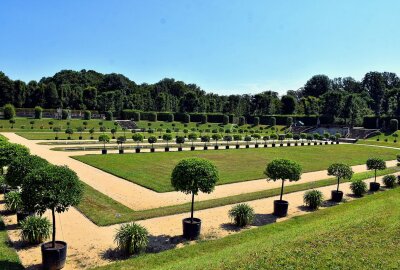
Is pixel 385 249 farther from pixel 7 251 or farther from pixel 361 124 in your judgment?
pixel 361 124

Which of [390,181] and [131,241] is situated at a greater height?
[131,241]

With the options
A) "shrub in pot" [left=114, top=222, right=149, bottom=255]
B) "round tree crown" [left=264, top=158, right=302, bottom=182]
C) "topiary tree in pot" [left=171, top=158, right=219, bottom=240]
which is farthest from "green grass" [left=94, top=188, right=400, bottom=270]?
"round tree crown" [left=264, top=158, right=302, bottom=182]

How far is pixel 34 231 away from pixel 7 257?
50.7 inches

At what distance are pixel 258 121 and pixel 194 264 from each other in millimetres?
85121

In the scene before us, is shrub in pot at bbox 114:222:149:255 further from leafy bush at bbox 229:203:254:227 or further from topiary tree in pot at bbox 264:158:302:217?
topiary tree in pot at bbox 264:158:302:217

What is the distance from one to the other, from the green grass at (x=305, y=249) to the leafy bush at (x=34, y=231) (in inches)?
121

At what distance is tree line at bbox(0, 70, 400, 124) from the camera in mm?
84938

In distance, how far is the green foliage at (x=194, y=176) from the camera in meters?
12.6

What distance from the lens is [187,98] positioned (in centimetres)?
9950

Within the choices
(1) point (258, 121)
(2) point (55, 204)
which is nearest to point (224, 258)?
(2) point (55, 204)

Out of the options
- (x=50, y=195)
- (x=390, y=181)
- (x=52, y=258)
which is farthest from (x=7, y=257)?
(x=390, y=181)

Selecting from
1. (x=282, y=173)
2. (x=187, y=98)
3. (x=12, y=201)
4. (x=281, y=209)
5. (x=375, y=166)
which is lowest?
(x=281, y=209)

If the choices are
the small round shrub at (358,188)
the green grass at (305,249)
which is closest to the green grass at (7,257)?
the green grass at (305,249)

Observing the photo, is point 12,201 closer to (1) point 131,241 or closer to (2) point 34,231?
(2) point 34,231
